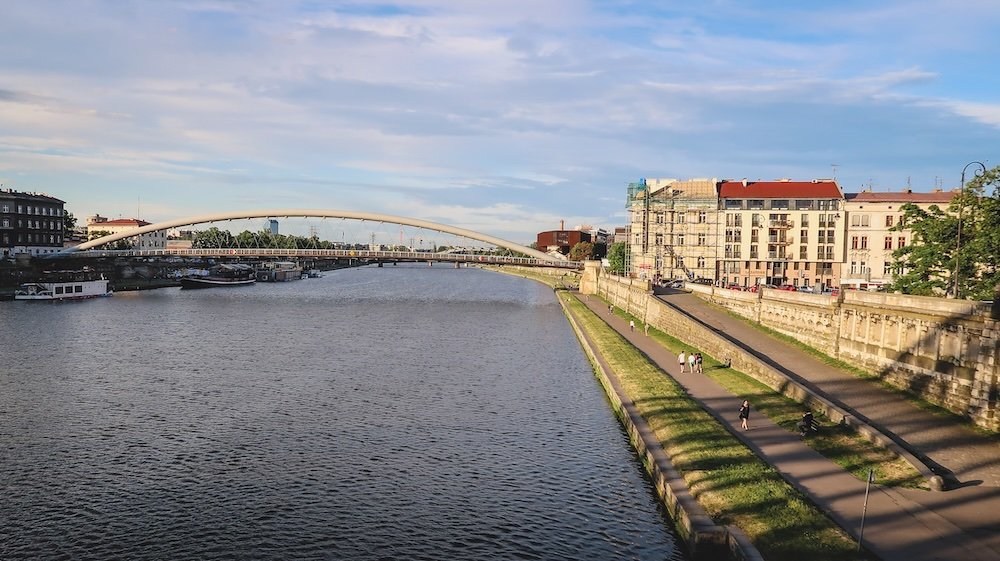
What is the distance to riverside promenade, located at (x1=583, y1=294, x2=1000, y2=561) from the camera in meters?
19.5

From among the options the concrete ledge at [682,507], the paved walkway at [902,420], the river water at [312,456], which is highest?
the paved walkway at [902,420]

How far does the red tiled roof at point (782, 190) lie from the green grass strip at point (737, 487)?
83595 millimetres

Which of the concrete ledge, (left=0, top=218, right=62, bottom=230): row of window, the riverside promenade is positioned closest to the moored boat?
(left=0, top=218, right=62, bottom=230): row of window

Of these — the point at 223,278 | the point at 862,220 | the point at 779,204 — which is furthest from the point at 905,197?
the point at 223,278

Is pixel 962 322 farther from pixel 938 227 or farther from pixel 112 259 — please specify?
pixel 112 259

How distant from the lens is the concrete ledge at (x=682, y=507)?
2067 cm

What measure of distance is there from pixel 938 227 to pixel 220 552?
43.2 m

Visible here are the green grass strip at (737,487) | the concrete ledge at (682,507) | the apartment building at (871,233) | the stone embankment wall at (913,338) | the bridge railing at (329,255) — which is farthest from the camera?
the bridge railing at (329,255)

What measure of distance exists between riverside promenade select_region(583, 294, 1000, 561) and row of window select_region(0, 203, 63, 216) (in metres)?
151

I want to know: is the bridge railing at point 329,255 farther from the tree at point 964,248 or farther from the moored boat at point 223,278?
the tree at point 964,248

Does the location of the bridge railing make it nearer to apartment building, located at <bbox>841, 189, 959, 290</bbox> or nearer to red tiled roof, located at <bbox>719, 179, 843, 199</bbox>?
red tiled roof, located at <bbox>719, 179, 843, 199</bbox>

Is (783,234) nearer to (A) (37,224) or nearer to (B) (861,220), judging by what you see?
(B) (861,220)

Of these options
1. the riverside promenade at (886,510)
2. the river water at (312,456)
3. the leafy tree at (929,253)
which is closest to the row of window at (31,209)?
the river water at (312,456)

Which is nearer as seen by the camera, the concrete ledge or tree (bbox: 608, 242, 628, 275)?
the concrete ledge
